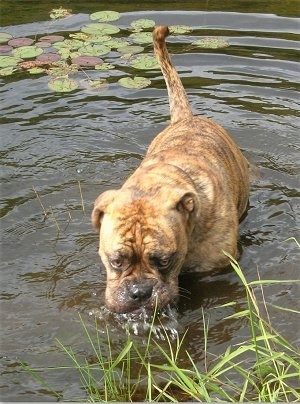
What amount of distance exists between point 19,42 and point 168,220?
213 inches

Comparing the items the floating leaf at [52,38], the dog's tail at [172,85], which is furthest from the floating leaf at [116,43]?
the dog's tail at [172,85]

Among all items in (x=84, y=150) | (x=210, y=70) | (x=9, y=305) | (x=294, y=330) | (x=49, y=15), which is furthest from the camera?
(x=49, y=15)

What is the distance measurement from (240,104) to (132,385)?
4.82 metres

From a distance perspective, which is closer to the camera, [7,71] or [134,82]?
[134,82]

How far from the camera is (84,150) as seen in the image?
855 cm

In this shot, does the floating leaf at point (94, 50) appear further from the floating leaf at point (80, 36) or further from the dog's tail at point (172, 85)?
the dog's tail at point (172, 85)

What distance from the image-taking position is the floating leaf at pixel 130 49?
10141 mm

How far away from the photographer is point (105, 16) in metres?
10.9

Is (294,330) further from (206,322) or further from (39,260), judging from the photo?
(39,260)

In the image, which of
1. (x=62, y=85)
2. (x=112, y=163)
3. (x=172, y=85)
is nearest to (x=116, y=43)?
(x=62, y=85)

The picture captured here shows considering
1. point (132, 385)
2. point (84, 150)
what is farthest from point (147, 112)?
point (132, 385)

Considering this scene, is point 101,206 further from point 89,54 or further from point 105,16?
point 105,16

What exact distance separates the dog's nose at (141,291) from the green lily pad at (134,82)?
4348 millimetres

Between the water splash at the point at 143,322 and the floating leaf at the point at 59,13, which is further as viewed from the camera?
the floating leaf at the point at 59,13
